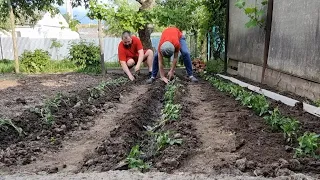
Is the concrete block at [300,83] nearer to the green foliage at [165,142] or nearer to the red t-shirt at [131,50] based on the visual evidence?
the green foliage at [165,142]

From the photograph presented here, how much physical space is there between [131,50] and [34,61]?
5860 mm

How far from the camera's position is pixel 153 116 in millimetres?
4676

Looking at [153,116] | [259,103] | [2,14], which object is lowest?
[153,116]

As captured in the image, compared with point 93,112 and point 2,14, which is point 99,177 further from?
point 2,14

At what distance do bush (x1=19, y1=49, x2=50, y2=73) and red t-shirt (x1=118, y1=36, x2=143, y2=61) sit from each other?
5.70 meters

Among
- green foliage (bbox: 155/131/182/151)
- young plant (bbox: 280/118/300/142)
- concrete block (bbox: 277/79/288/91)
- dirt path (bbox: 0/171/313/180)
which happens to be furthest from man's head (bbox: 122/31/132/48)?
dirt path (bbox: 0/171/313/180)

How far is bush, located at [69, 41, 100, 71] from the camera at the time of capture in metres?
12.2

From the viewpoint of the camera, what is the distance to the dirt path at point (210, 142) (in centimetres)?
238

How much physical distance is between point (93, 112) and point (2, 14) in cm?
1319

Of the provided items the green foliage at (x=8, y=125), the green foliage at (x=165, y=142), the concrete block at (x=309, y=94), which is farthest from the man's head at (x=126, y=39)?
the green foliage at (x=165, y=142)

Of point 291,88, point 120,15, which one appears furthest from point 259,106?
point 120,15

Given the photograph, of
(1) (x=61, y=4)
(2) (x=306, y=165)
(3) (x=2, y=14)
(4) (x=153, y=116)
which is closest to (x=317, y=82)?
(4) (x=153, y=116)

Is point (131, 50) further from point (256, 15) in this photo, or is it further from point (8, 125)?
point (8, 125)

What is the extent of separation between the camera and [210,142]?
3078 mm
